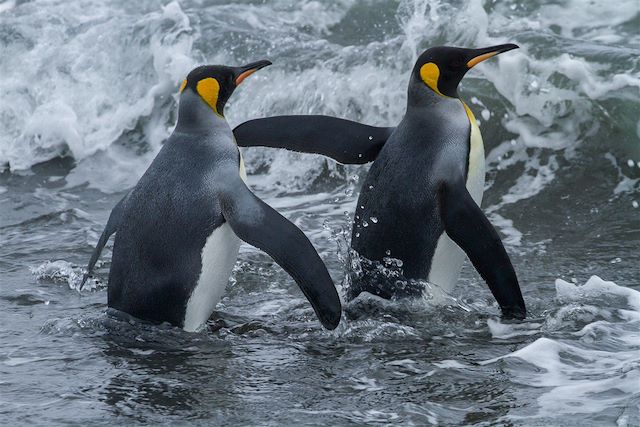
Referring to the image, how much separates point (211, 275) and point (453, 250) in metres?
1.06

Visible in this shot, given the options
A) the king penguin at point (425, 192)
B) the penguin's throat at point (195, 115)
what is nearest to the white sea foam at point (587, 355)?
the king penguin at point (425, 192)

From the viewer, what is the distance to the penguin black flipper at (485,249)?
179 inches

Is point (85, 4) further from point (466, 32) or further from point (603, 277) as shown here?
point (603, 277)

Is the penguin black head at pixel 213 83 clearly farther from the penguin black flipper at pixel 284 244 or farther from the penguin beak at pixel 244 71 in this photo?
the penguin black flipper at pixel 284 244

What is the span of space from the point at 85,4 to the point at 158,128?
8.30ft

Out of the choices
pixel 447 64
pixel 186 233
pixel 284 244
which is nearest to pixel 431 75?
pixel 447 64

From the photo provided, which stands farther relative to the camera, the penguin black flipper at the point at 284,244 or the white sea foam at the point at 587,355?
the penguin black flipper at the point at 284,244

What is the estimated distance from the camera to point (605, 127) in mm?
7176

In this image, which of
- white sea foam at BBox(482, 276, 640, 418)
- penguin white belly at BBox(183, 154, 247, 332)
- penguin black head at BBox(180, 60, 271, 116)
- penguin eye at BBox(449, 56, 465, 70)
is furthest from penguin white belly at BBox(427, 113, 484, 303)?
penguin black head at BBox(180, 60, 271, 116)

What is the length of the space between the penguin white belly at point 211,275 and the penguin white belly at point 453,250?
87 centimetres

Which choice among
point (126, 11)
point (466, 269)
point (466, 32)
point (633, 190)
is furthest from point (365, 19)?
point (466, 269)

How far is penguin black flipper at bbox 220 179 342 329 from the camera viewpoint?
4.34m

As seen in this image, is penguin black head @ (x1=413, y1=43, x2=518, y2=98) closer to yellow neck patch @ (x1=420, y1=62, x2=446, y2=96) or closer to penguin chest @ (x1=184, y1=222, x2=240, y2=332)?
yellow neck patch @ (x1=420, y1=62, x2=446, y2=96)

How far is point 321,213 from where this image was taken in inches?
266
